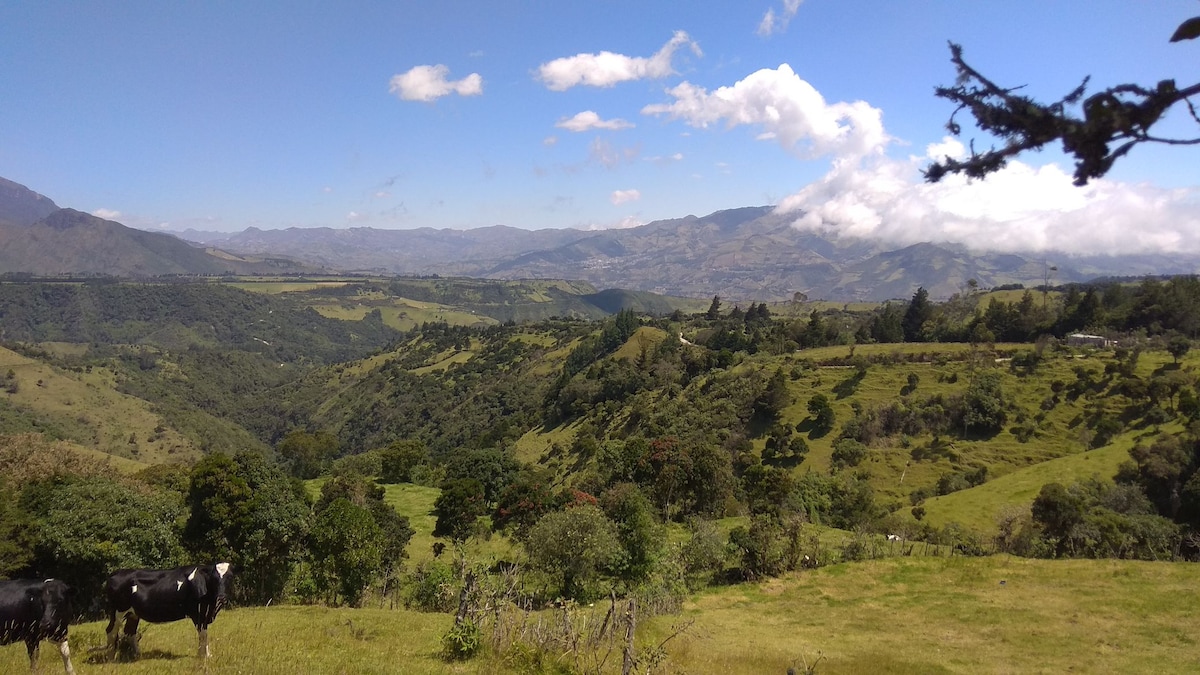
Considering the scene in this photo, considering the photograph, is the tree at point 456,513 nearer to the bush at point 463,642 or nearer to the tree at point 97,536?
the tree at point 97,536

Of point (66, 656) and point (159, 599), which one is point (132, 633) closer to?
point (159, 599)

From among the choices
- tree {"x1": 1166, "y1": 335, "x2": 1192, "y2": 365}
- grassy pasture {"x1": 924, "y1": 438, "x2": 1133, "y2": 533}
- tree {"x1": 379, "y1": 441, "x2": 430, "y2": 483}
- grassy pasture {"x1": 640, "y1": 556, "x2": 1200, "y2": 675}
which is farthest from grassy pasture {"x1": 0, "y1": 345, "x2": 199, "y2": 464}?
tree {"x1": 1166, "y1": 335, "x2": 1192, "y2": 365}

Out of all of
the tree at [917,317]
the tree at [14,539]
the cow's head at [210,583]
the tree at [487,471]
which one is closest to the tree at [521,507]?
the tree at [487,471]

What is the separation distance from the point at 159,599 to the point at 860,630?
2297cm

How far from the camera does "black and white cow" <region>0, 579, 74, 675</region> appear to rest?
9.86 meters

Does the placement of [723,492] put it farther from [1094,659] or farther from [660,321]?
[660,321]

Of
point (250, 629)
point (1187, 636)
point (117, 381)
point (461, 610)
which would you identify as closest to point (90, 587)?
point (250, 629)

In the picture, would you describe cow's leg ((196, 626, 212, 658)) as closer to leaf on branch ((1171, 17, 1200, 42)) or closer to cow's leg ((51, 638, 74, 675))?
cow's leg ((51, 638, 74, 675))

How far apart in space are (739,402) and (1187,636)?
174 ft

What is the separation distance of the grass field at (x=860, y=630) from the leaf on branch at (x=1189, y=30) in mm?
12785

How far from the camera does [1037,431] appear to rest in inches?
2183

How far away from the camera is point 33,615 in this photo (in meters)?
10.0

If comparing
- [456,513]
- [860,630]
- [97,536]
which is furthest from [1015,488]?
[97,536]

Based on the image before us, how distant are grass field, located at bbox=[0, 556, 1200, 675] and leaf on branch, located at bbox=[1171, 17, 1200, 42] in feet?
41.9
